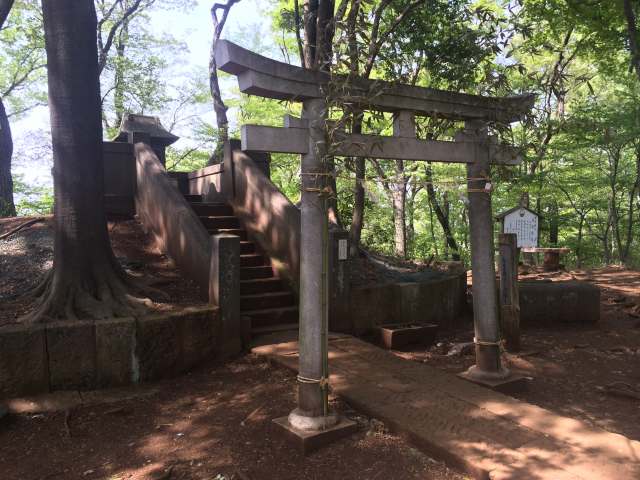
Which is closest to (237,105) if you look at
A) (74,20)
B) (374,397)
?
(74,20)

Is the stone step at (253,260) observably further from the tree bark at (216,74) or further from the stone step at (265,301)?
the tree bark at (216,74)

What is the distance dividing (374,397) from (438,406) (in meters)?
0.61

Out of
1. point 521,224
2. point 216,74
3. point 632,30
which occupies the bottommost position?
point 521,224

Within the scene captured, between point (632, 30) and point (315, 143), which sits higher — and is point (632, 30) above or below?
above

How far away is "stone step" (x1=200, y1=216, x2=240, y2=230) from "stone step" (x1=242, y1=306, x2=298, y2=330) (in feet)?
7.44

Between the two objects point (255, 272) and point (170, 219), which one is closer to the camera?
point (255, 272)

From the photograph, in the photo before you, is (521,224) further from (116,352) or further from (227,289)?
(116,352)

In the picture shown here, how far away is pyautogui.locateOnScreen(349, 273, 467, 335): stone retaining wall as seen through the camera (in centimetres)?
796

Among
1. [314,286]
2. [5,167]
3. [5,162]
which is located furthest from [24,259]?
[5,162]

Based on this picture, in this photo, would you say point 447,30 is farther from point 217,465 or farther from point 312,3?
point 217,465

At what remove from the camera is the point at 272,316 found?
24.2 ft

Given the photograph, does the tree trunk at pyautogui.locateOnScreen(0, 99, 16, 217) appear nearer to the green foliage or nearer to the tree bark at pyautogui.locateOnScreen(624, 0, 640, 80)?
the green foliage

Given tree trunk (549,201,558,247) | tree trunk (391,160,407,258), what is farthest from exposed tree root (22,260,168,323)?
tree trunk (549,201,558,247)

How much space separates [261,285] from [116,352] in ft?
8.83
